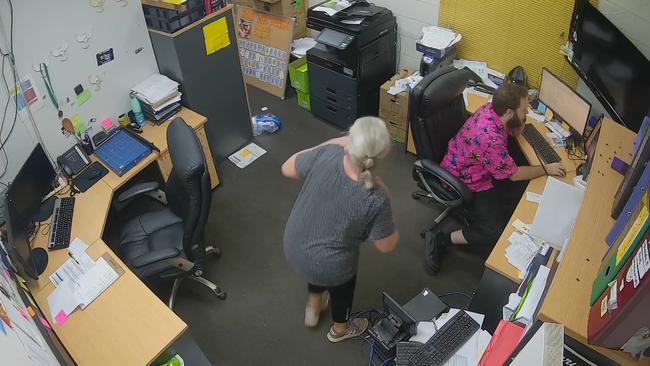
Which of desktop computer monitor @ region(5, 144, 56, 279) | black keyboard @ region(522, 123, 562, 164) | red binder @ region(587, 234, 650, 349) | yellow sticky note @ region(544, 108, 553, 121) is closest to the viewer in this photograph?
red binder @ region(587, 234, 650, 349)

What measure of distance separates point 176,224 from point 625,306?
2.33 metres

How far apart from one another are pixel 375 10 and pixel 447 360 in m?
2.81

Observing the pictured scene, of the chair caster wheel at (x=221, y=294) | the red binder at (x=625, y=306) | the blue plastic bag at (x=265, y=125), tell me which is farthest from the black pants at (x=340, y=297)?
the blue plastic bag at (x=265, y=125)

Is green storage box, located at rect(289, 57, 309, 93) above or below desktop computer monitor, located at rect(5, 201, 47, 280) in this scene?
below

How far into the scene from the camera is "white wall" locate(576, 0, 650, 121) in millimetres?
2545

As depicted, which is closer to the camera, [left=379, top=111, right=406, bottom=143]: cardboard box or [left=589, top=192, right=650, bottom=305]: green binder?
[left=589, top=192, right=650, bottom=305]: green binder

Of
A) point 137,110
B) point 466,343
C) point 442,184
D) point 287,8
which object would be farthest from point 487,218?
point 287,8

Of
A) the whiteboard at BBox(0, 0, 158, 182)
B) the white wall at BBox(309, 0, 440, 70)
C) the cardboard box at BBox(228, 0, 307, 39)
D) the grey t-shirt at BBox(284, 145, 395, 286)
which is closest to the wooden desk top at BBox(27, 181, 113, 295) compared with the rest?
the whiteboard at BBox(0, 0, 158, 182)

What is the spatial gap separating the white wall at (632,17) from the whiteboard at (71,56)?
9.55ft

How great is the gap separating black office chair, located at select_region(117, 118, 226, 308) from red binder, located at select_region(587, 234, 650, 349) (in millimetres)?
1731

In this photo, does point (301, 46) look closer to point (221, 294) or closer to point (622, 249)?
point (221, 294)

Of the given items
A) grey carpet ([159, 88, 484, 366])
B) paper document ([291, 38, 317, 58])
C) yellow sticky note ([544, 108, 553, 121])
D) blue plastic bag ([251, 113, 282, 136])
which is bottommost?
grey carpet ([159, 88, 484, 366])

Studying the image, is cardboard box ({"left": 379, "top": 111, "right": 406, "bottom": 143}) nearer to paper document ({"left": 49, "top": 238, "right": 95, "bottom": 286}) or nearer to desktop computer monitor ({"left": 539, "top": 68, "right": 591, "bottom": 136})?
desktop computer monitor ({"left": 539, "top": 68, "right": 591, "bottom": 136})

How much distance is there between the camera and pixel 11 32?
7.82 ft
